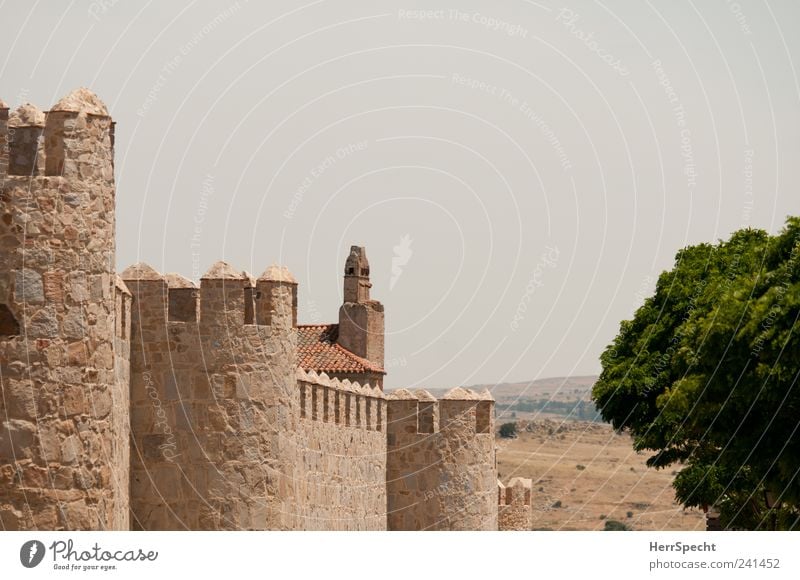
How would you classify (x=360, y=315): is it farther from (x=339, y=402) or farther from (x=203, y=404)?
(x=203, y=404)

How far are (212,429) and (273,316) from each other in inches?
86.5

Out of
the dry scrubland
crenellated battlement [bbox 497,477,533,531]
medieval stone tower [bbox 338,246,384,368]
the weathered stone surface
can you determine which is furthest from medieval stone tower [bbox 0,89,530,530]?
the dry scrubland

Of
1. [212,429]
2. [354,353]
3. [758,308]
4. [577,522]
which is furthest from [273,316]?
[577,522]

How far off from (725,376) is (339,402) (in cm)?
775

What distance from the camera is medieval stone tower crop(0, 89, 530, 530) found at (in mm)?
24172

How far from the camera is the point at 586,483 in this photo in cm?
Result: 11644

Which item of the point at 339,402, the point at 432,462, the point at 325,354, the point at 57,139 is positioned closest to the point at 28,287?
the point at 57,139

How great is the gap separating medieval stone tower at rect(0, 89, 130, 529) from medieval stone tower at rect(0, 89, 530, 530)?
2 cm

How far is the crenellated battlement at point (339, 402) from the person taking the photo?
3550 cm

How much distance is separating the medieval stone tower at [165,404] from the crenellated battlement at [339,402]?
66mm

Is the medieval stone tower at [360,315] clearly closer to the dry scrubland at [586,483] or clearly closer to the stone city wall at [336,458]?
the stone city wall at [336,458]

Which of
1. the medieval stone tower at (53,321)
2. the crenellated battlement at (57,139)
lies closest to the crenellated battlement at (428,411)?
the medieval stone tower at (53,321)

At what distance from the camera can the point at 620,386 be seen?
50.8 metres
